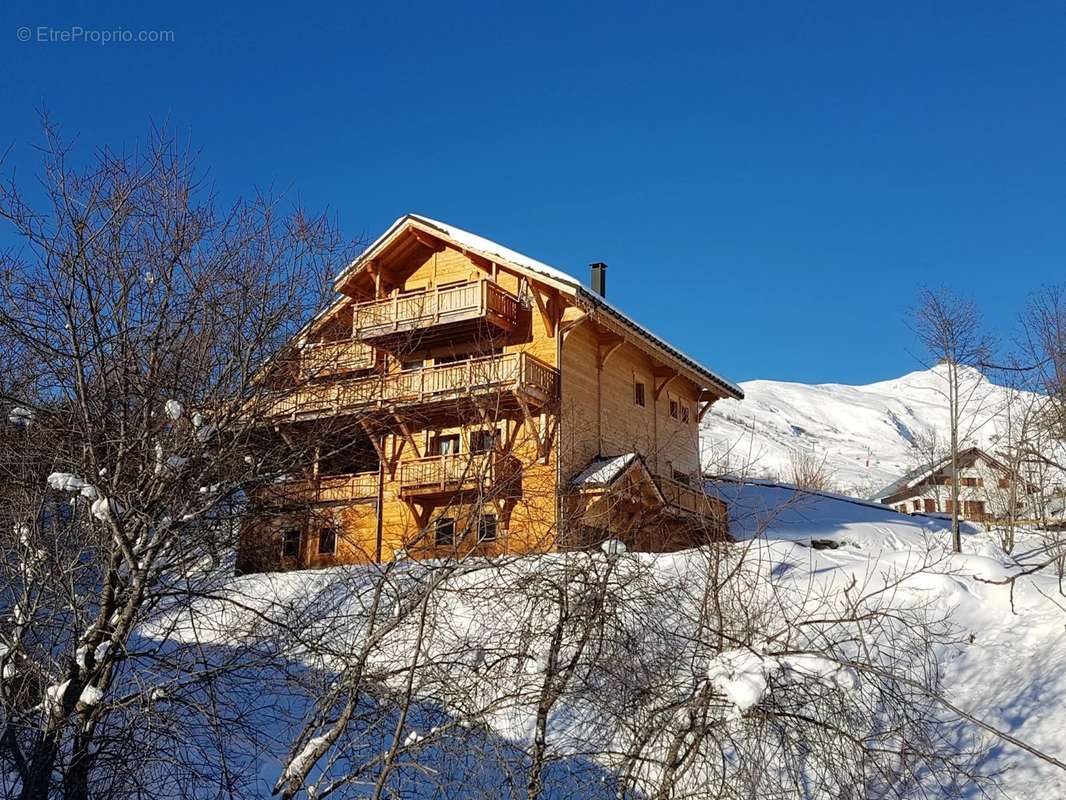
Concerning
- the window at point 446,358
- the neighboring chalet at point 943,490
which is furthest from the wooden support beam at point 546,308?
the neighboring chalet at point 943,490

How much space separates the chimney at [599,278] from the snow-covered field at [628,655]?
13692mm

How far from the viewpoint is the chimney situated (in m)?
30.8

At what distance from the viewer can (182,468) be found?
9500mm

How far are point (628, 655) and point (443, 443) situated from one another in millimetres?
19183

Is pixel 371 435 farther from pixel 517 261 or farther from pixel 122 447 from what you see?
pixel 517 261

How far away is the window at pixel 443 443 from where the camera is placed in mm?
26495

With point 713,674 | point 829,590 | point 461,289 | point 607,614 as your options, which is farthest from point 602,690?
point 461,289

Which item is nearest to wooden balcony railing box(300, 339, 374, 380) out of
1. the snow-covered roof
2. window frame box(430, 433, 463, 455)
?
the snow-covered roof

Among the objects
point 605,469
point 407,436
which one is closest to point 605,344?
point 605,469

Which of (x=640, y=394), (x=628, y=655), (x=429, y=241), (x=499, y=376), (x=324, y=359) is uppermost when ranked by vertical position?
(x=429, y=241)

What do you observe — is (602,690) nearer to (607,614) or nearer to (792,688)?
(607,614)

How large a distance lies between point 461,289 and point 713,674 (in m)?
19.2

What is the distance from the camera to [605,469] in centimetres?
2433

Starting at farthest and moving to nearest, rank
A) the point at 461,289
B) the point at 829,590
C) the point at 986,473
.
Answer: the point at 986,473 < the point at 461,289 < the point at 829,590
